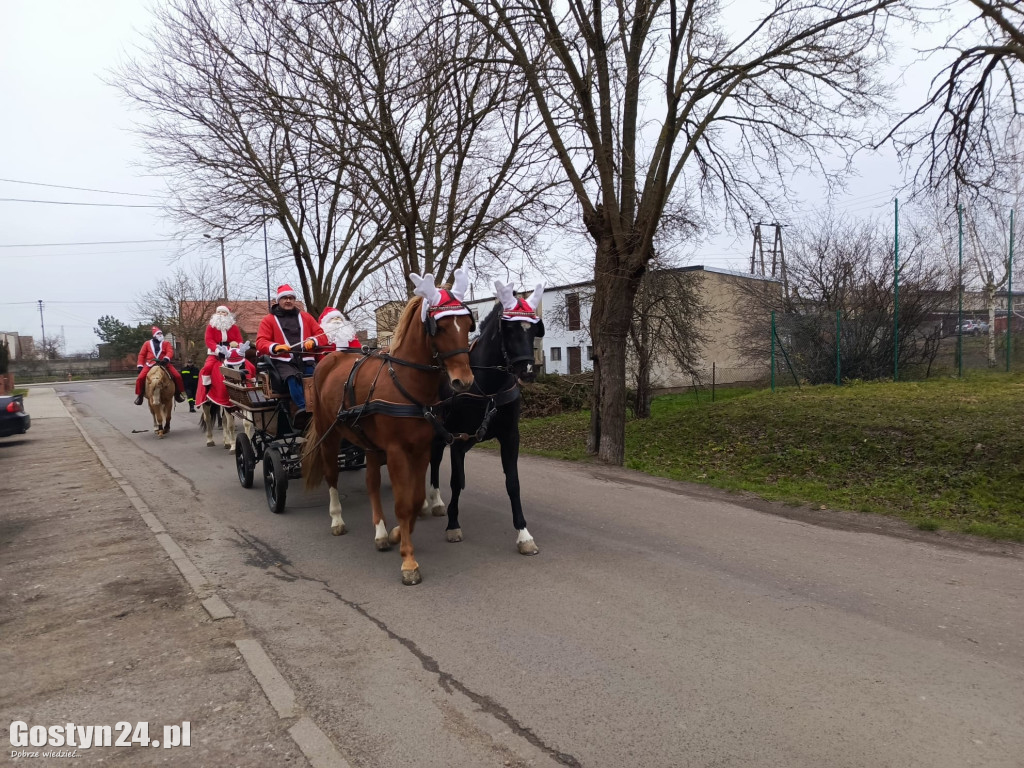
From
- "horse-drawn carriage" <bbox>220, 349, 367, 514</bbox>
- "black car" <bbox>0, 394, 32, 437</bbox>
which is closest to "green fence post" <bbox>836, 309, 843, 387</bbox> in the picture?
"horse-drawn carriage" <bbox>220, 349, 367, 514</bbox>

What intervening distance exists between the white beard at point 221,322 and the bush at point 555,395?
10.5 meters

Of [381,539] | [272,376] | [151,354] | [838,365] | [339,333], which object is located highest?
[339,333]

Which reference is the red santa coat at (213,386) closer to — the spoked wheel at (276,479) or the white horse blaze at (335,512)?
the spoked wheel at (276,479)

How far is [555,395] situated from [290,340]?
46.0 ft

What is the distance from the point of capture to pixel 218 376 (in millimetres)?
12523

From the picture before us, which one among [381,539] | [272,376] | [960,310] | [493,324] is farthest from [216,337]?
[960,310]

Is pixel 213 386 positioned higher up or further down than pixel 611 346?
further down

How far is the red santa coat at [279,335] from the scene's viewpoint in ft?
26.5

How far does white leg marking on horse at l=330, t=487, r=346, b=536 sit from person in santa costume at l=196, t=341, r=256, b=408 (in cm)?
367

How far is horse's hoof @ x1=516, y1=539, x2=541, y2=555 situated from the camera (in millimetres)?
5906

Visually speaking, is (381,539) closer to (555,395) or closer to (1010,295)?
(555,395)

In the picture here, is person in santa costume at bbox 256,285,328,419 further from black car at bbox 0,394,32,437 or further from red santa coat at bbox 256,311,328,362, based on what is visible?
black car at bbox 0,394,32,437

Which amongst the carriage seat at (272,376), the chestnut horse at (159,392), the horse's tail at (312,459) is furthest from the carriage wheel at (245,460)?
the chestnut horse at (159,392)

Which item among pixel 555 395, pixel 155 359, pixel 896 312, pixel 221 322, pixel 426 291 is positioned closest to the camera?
pixel 426 291
